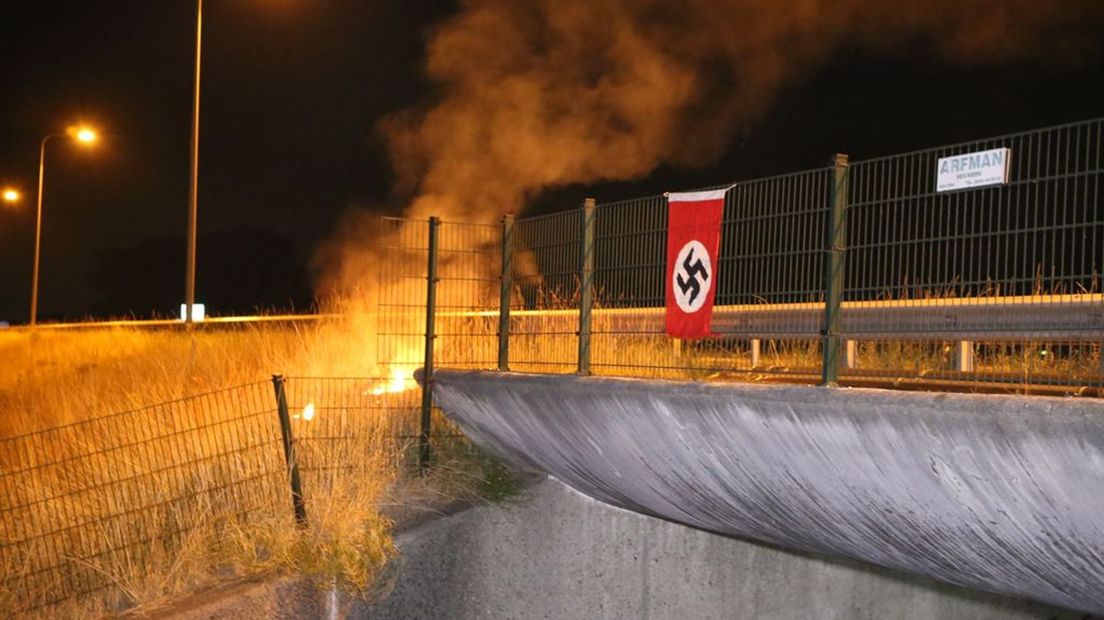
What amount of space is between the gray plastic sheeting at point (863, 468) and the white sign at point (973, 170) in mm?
1211

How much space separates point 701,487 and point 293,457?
10.9ft

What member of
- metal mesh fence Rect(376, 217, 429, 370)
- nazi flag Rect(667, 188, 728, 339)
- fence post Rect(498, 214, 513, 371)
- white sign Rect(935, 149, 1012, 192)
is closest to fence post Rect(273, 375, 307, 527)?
metal mesh fence Rect(376, 217, 429, 370)

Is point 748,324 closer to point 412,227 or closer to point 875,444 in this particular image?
point 412,227

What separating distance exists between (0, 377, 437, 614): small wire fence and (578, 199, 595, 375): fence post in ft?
7.17

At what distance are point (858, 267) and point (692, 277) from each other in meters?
1.22

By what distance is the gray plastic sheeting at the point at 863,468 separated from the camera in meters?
4.97

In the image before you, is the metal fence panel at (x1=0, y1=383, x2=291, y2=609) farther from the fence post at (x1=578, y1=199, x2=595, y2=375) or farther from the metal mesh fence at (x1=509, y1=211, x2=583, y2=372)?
the fence post at (x1=578, y1=199, x2=595, y2=375)

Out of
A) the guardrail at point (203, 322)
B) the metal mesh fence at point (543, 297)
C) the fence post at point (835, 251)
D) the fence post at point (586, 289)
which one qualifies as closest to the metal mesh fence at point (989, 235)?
the fence post at point (835, 251)

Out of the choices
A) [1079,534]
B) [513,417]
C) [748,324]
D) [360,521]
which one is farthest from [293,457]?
[1079,534]

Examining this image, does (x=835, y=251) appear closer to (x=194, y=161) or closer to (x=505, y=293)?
(x=505, y=293)

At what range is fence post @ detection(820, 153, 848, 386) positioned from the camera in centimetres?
632

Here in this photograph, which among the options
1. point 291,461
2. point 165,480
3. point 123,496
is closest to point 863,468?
point 291,461

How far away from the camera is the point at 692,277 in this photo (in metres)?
7.47

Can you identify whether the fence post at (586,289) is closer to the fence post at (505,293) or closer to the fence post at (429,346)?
the fence post at (505,293)
